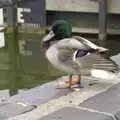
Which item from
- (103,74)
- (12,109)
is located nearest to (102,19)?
(103,74)

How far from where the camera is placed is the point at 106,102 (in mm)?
3332

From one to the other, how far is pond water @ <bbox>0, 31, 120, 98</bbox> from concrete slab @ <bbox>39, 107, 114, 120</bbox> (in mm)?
5321

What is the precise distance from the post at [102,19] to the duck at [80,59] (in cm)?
1029

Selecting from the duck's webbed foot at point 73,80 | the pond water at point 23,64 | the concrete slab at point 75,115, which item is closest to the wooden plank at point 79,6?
the pond water at point 23,64

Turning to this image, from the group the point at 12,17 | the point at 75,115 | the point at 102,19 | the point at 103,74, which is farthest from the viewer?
the point at 12,17

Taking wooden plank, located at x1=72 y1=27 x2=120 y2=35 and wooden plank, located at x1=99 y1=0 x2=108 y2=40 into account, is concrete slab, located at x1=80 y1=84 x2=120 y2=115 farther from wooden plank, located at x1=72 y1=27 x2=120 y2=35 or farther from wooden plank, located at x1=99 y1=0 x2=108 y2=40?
wooden plank, located at x1=72 y1=27 x2=120 y2=35

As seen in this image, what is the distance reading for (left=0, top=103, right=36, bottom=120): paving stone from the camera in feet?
10.2

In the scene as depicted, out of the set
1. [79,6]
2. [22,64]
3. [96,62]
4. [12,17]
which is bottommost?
[22,64]

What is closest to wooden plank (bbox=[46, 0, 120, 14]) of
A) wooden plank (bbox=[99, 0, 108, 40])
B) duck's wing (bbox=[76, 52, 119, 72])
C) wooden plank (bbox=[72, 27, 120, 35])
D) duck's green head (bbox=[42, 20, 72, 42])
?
wooden plank (bbox=[99, 0, 108, 40])

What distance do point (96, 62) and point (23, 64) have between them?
8617 mm

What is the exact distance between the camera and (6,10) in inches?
622

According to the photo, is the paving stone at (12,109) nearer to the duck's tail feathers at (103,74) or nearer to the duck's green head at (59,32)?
the duck's tail feathers at (103,74)

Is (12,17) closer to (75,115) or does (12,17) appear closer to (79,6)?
(79,6)

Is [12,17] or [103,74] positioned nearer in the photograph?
[103,74]
